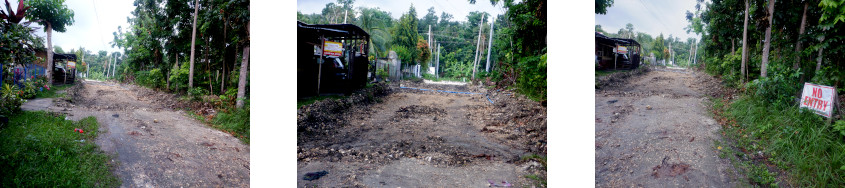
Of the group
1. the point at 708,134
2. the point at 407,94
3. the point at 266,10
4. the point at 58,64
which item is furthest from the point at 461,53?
the point at 58,64

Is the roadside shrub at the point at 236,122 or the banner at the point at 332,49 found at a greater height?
the banner at the point at 332,49

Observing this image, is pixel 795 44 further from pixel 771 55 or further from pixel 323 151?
pixel 323 151

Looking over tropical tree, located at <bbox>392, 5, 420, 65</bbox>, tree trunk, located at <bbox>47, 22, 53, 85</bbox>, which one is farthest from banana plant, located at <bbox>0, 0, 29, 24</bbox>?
tropical tree, located at <bbox>392, 5, 420, 65</bbox>

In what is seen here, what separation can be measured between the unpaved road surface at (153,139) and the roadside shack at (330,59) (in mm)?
626

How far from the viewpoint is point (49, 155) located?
196 cm

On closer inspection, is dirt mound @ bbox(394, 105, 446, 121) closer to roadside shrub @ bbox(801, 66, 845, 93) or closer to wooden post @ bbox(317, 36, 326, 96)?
wooden post @ bbox(317, 36, 326, 96)

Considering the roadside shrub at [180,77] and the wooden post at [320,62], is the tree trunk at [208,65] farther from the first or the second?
the wooden post at [320,62]

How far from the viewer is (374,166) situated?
Answer: 97.0 inches

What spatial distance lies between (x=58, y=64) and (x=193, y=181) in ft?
3.28

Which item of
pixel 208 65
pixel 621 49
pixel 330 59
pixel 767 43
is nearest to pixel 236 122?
pixel 208 65

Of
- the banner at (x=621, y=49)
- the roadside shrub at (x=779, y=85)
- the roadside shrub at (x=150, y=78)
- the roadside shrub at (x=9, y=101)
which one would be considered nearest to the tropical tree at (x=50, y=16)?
the roadside shrub at (x=9, y=101)

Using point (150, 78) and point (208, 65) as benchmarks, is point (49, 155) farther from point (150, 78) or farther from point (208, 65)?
point (208, 65)

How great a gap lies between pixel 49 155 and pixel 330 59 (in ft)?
5.22

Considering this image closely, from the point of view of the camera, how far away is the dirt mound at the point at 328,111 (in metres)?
2.71
